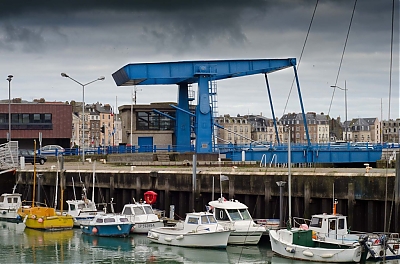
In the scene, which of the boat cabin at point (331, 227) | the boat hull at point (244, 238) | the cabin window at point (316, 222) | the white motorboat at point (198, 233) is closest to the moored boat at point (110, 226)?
the white motorboat at point (198, 233)

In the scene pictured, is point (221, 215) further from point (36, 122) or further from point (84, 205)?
point (36, 122)

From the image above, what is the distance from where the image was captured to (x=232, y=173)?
43.4 meters

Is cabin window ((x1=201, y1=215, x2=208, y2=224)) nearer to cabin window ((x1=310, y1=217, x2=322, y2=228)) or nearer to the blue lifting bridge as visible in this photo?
cabin window ((x1=310, y1=217, x2=322, y2=228))

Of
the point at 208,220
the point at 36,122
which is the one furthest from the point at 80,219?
the point at 36,122

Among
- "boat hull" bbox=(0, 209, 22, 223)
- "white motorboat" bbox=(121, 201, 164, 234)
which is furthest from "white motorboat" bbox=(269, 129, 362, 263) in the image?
"boat hull" bbox=(0, 209, 22, 223)

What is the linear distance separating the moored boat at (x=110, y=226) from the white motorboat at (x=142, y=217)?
0.46 metres

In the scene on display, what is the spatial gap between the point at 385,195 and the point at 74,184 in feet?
83.1

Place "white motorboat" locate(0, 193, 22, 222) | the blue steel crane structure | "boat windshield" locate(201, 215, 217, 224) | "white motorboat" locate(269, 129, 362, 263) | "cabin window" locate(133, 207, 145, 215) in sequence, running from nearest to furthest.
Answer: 1. "white motorboat" locate(269, 129, 362, 263)
2. "boat windshield" locate(201, 215, 217, 224)
3. "cabin window" locate(133, 207, 145, 215)
4. "white motorboat" locate(0, 193, 22, 222)
5. the blue steel crane structure

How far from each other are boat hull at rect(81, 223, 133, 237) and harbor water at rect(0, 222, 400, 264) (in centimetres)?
28

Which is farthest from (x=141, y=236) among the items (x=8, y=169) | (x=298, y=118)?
(x=298, y=118)

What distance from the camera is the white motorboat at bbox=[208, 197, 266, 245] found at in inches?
1502

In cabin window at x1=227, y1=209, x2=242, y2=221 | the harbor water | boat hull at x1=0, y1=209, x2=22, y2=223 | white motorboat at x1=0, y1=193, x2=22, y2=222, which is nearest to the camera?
the harbor water

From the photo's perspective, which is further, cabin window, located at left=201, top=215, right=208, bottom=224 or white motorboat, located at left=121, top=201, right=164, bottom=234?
white motorboat, located at left=121, top=201, right=164, bottom=234

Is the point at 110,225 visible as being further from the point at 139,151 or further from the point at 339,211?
the point at 139,151
